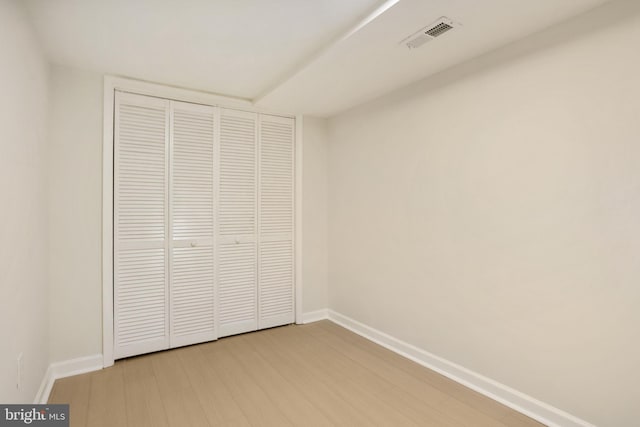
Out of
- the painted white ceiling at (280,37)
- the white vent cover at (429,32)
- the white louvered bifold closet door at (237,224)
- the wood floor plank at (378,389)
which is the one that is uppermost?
the painted white ceiling at (280,37)

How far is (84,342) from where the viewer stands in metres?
2.67

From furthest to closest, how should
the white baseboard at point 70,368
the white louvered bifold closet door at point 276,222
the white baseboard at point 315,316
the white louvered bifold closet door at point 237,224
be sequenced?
the white baseboard at point 315,316
the white louvered bifold closet door at point 276,222
the white louvered bifold closet door at point 237,224
the white baseboard at point 70,368

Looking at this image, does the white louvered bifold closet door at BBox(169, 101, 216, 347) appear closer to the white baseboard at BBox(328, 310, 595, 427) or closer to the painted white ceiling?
the painted white ceiling

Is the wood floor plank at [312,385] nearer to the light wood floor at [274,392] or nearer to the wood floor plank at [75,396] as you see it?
the light wood floor at [274,392]

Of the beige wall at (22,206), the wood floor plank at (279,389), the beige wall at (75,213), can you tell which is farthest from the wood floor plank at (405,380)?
the beige wall at (22,206)

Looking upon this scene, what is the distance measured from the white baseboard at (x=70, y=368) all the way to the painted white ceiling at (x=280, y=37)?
2.34 metres

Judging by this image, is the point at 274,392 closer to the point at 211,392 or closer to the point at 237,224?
the point at 211,392

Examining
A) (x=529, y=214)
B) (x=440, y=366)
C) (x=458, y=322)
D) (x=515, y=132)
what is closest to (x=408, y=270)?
(x=458, y=322)

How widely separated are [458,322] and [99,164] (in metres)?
3.15

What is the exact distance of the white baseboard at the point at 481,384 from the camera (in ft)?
6.38

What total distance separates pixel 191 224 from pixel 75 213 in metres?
0.90

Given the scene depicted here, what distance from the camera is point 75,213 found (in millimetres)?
2645

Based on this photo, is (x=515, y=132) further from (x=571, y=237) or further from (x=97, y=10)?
(x=97, y=10)

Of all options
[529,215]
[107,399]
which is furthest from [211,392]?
[529,215]
